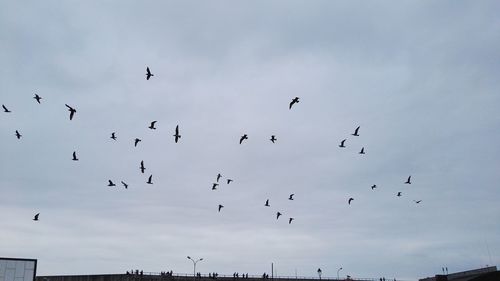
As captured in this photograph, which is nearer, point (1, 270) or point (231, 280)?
point (1, 270)

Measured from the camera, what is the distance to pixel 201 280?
302ft

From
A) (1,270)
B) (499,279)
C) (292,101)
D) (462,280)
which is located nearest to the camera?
(292,101)

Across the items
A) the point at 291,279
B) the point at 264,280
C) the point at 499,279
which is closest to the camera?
the point at 499,279

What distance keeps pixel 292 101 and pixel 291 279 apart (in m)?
74.7

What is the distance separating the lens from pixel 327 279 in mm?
122000

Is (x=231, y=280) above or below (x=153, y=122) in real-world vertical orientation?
below

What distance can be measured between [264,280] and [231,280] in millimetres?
6460

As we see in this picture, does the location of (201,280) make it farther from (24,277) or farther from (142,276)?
(24,277)

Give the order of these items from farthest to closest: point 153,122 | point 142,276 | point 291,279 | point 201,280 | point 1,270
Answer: point 291,279 → point 201,280 → point 142,276 → point 1,270 → point 153,122

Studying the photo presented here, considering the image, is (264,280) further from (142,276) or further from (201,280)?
(142,276)

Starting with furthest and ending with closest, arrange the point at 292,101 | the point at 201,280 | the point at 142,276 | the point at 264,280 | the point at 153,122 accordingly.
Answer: the point at 264,280
the point at 201,280
the point at 142,276
the point at 153,122
the point at 292,101

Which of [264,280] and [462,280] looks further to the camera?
[264,280]

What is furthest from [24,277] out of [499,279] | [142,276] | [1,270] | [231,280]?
[499,279]

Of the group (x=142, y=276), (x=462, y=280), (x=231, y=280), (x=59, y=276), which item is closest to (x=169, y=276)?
(x=142, y=276)
